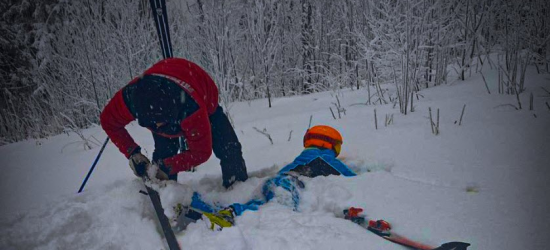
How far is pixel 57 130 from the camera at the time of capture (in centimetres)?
557

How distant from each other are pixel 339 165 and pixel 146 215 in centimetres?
143

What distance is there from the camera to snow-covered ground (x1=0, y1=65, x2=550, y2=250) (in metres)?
1.42

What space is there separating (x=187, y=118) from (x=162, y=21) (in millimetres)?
1391

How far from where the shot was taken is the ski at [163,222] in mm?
1503

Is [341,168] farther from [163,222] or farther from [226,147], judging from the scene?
[163,222]

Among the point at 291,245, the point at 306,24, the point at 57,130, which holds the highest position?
the point at 306,24

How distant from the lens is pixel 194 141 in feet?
5.66

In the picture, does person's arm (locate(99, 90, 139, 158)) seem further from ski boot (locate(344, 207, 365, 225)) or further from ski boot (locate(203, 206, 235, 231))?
ski boot (locate(344, 207, 365, 225))

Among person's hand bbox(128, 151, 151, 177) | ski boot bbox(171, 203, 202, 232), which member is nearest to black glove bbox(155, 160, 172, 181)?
person's hand bbox(128, 151, 151, 177)

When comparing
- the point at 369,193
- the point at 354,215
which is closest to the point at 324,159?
the point at 369,193

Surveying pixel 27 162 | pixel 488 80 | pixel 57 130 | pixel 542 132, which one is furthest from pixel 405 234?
pixel 57 130

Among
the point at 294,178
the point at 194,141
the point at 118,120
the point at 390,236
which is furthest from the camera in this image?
the point at 294,178

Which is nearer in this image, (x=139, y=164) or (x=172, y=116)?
(x=172, y=116)

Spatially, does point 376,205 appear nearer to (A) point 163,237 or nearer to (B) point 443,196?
(B) point 443,196
